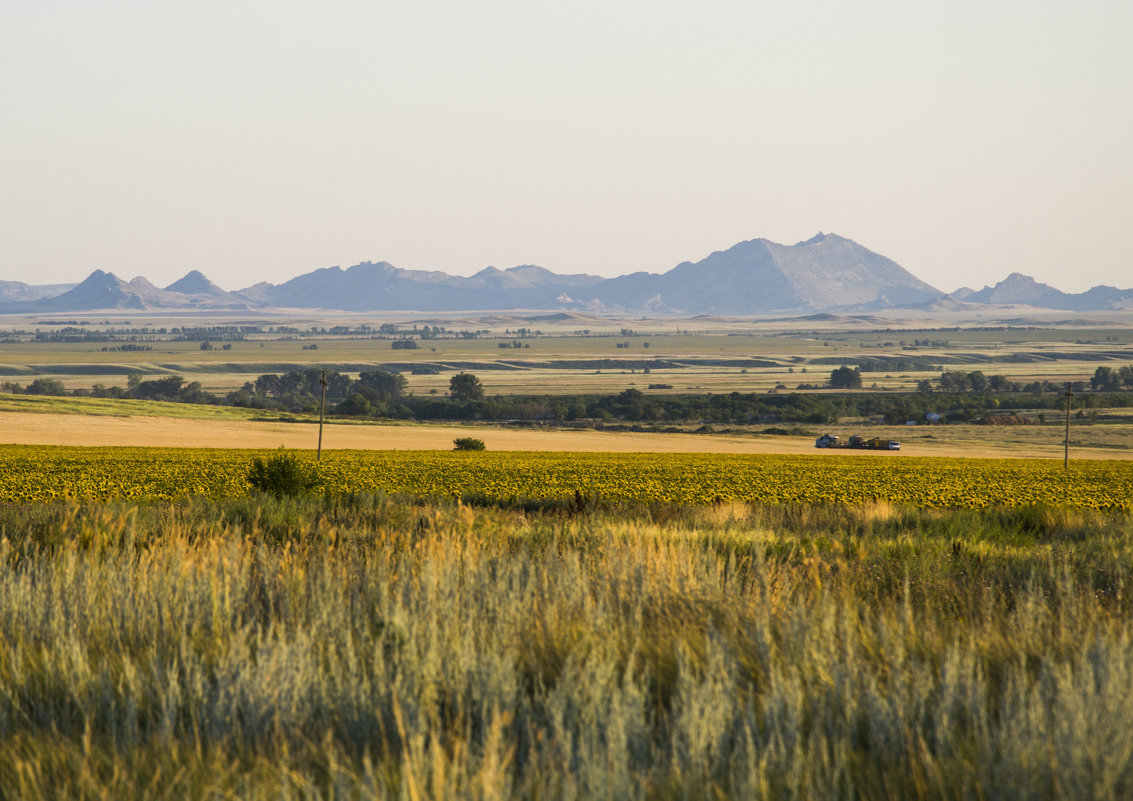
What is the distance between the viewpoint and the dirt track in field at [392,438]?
75.4m

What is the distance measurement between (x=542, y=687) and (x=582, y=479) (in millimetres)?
31885

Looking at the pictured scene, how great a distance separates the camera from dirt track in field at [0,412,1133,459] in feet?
247

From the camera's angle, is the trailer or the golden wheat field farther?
the trailer

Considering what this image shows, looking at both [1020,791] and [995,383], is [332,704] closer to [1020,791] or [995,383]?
[1020,791]

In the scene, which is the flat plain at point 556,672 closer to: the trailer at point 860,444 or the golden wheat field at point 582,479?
the golden wheat field at point 582,479

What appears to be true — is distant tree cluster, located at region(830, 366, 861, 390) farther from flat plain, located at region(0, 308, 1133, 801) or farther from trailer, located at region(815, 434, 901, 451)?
flat plain, located at region(0, 308, 1133, 801)

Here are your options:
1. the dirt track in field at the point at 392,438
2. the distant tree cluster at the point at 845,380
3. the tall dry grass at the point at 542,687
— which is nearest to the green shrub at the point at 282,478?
the tall dry grass at the point at 542,687

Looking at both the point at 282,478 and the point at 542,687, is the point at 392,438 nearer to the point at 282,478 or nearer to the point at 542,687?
the point at 282,478

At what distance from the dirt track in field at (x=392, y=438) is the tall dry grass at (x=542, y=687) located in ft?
209

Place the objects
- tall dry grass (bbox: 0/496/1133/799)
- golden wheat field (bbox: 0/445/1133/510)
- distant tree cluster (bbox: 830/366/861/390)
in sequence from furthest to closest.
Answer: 1. distant tree cluster (bbox: 830/366/861/390)
2. golden wheat field (bbox: 0/445/1133/510)
3. tall dry grass (bbox: 0/496/1133/799)

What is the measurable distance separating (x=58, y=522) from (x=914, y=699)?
465 inches

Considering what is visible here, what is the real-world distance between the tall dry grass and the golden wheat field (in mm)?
16886

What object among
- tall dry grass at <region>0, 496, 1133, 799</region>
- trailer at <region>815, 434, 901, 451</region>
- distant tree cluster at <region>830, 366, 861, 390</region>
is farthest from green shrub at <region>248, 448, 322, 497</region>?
distant tree cluster at <region>830, 366, 861, 390</region>

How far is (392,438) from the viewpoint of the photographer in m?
84.3
